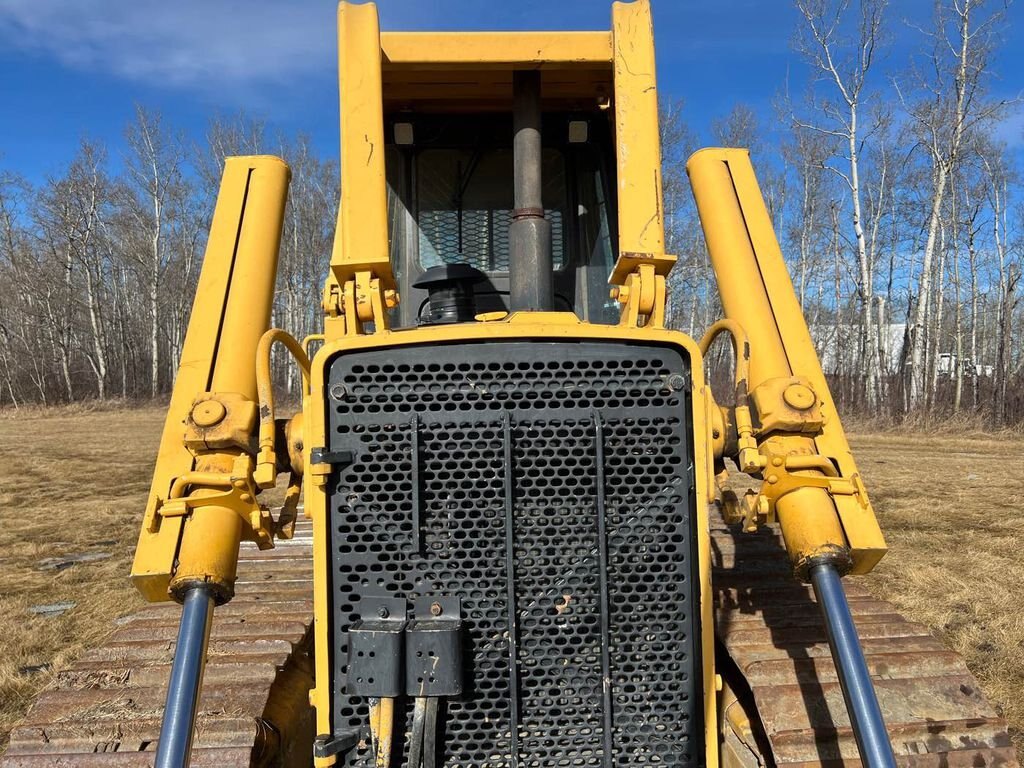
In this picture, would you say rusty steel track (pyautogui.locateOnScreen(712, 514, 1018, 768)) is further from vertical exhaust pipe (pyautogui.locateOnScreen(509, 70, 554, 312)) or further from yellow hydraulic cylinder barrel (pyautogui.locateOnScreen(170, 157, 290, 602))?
yellow hydraulic cylinder barrel (pyautogui.locateOnScreen(170, 157, 290, 602))

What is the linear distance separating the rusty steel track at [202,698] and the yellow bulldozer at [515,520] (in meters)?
0.01

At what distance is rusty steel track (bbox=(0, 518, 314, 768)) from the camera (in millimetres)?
2506

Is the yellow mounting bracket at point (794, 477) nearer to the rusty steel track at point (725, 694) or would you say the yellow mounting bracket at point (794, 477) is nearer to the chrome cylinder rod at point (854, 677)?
the chrome cylinder rod at point (854, 677)

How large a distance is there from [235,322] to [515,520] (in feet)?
4.22

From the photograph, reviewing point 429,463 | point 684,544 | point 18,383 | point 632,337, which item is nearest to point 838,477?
point 684,544

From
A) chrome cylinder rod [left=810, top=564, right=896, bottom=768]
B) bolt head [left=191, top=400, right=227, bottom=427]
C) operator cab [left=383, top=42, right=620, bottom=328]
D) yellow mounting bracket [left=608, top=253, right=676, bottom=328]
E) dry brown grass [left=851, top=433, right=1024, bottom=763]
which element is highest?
operator cab [left=383, top=42, right=620, bottom=328]

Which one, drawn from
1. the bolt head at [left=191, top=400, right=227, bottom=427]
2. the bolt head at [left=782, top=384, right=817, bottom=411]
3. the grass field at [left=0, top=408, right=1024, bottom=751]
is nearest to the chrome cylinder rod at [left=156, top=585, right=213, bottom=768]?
the bolt head at [left=191, top=400, right=227, bottom=427]

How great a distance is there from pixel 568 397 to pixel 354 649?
95 cm

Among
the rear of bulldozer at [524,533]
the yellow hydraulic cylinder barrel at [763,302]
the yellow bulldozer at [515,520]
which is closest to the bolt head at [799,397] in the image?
the yellow bulldozer at [515,520]

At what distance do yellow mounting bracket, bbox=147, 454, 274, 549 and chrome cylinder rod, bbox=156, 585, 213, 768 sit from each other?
26 cm

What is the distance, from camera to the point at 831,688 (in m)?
2.67

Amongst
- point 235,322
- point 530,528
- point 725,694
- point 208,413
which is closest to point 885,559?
point 725,694

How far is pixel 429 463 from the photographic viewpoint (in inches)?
89.5

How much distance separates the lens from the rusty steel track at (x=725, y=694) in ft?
8.19
